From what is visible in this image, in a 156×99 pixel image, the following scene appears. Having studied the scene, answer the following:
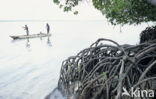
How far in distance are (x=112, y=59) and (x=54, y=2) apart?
203cm

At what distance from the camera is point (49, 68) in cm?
1064

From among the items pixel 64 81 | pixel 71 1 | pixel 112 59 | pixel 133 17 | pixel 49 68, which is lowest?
pixel 49 68

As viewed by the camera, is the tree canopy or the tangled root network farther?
the tree canopy

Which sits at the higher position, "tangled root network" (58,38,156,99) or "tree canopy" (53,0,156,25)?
"tree canopy" (53,0,156,25)

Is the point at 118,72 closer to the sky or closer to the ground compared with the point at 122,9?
closer to the ground

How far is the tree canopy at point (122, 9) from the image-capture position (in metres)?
4.78

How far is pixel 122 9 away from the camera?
627 cm

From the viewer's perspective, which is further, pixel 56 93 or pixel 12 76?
pixel 12 76

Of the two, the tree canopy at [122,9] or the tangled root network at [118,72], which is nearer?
the tangled root network at [118,72]

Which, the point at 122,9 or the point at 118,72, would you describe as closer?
the point at 118,72

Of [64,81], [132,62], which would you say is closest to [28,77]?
[64,81]

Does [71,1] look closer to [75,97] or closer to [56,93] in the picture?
[75,97]

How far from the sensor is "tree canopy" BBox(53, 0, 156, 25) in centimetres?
478

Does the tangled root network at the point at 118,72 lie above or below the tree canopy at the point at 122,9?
below
